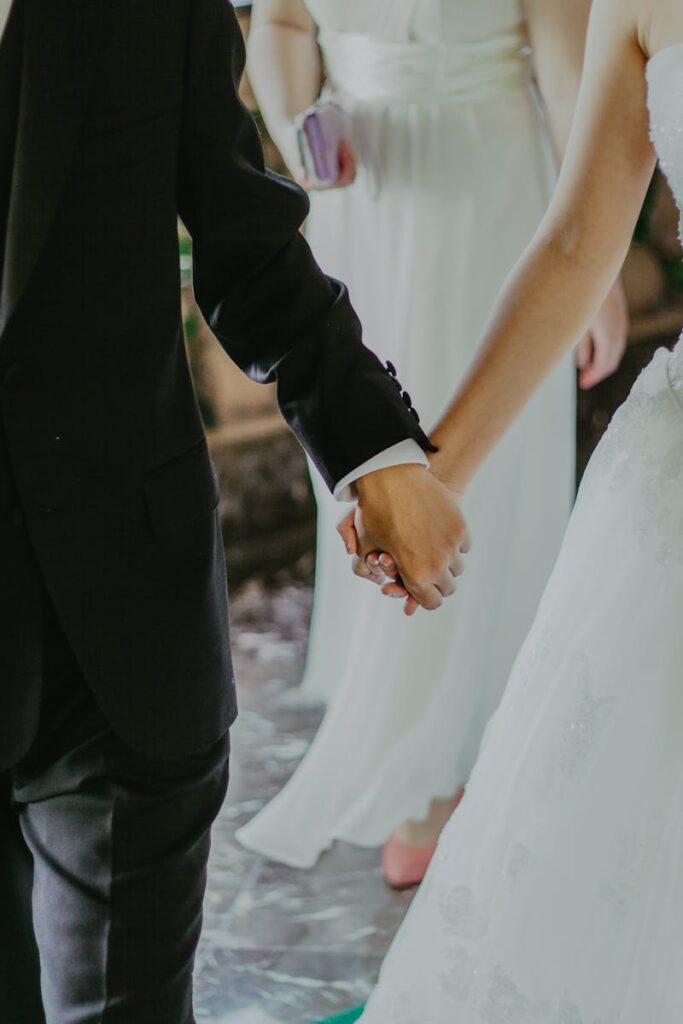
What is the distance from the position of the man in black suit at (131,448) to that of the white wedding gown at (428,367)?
0.66m

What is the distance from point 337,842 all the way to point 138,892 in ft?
2.93

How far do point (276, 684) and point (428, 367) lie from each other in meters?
0.81

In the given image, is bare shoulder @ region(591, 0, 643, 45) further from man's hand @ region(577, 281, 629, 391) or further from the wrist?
man's hand @ region(577, 281, 629, 391)

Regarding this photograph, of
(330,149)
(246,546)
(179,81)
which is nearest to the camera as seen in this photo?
(179,81)

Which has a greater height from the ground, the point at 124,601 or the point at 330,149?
the point at 330,149

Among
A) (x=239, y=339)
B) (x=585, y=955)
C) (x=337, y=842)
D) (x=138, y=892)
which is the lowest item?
(x=337, y=842)

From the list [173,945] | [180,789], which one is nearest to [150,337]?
[180,789]

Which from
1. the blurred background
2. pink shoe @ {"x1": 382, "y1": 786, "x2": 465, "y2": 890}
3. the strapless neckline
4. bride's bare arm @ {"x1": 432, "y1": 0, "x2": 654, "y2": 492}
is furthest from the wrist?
pink shoe @ {"x1": 382, "y1": 786, "x2": 465, "y2": 890}

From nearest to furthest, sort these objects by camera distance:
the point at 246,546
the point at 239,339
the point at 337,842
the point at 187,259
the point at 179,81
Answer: the point at 179,81 → the point at 239,339 → the point at 187,259 → the point at 337,842 → the point at 246,546

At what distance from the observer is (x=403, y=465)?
1195mm

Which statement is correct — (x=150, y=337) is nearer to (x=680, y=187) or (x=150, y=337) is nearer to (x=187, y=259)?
(x=680, y=187)

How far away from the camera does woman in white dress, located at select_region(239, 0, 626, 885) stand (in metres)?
1.70

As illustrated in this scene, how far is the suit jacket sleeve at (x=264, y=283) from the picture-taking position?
1065 millimetres

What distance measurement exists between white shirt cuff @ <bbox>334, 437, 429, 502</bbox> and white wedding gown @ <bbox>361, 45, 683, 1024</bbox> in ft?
0.72
